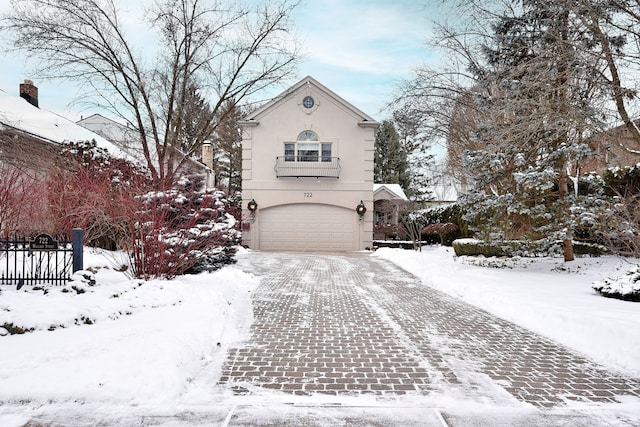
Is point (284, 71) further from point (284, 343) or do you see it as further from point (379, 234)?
point (379, 234)

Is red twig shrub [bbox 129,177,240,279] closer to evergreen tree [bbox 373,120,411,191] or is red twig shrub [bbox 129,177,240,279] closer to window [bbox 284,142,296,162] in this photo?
window [bbox 284,142,296,162]

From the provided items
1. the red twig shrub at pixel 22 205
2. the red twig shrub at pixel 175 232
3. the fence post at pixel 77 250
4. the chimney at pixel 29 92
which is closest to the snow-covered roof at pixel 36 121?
the chimney at pixel 29 92

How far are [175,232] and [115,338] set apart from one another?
3.46 metres

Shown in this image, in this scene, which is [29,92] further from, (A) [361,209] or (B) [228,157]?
(B) [228,157]

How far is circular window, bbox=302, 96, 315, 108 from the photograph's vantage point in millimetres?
19344

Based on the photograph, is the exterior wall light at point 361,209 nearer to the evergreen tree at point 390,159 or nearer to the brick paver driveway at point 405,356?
the brick paver driveway at point 405,356

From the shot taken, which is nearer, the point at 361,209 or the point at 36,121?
the point at 36,121

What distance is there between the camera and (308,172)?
1914 centimetres

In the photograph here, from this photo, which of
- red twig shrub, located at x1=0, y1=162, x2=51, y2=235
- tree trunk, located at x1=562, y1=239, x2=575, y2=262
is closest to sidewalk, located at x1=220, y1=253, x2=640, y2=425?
red twig shrub, located at x1=0, y1=162, x2=51, y2=235

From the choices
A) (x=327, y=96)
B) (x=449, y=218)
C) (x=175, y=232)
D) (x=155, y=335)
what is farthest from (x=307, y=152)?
(x=155, y=335)

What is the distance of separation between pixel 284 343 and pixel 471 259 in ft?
33.3

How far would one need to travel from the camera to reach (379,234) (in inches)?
902

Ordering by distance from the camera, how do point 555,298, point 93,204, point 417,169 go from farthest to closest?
point 417,169, point 93,204, point 555,298

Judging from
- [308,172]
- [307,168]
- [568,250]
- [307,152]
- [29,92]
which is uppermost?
[29,92]
